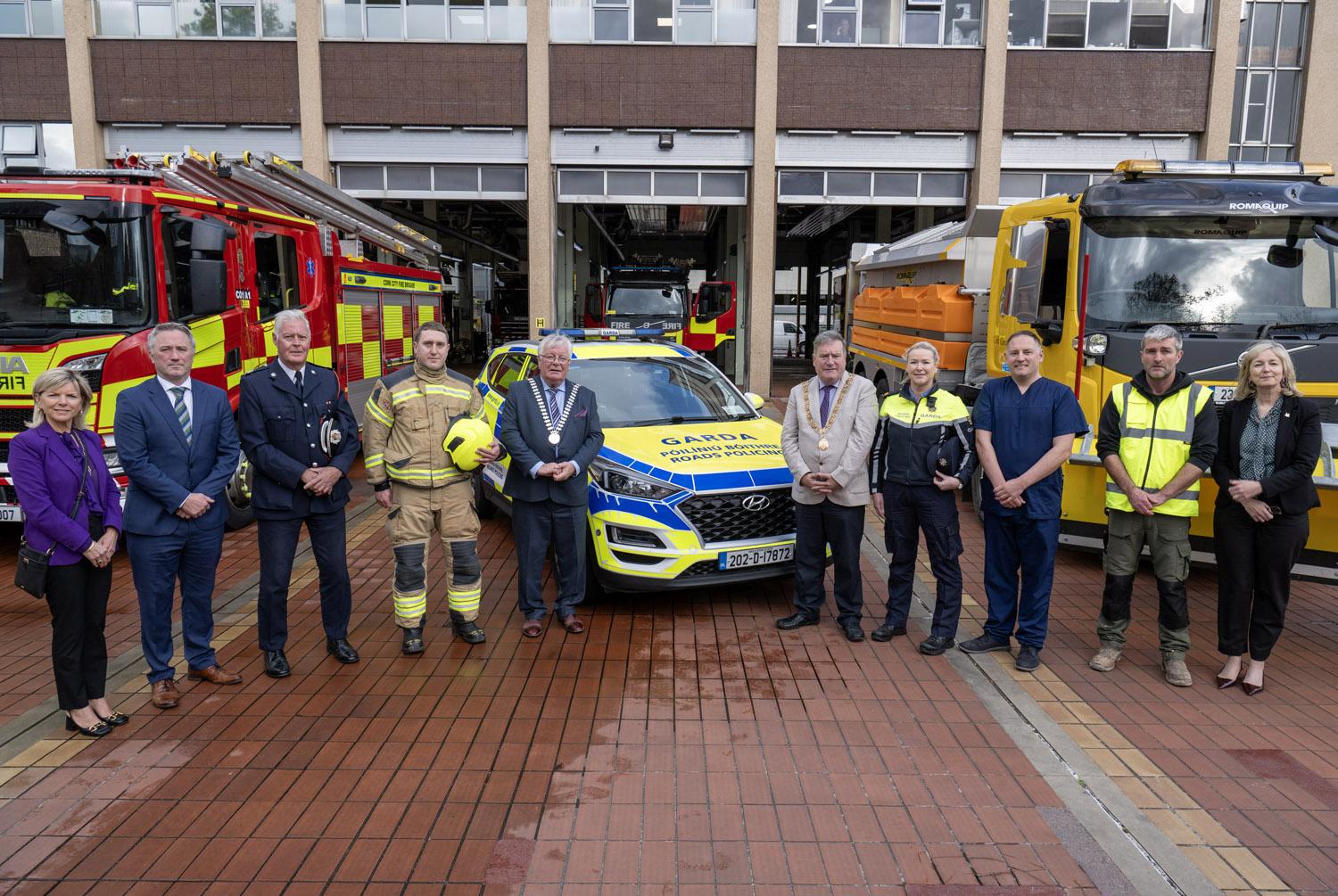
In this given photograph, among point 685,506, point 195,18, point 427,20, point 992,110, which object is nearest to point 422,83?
point 427,20

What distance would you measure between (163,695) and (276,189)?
23.5 feet

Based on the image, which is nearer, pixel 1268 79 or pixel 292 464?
pixel 292 464

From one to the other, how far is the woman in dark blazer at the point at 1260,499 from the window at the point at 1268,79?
1695 centimetres

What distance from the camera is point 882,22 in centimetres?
1794

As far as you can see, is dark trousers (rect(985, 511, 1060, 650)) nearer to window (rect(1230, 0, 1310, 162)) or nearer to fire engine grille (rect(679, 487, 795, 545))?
fire engine grille (rect(679, 487, 795, 545))

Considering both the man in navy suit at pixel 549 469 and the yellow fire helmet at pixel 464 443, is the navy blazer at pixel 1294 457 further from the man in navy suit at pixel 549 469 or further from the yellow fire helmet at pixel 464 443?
the yellow fire helmet at pixel 464 443

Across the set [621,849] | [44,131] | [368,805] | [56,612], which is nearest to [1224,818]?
[621,849]

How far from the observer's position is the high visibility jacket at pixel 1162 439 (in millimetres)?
4887

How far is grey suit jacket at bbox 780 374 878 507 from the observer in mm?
5477

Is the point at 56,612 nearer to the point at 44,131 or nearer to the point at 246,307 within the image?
the point at 246,307

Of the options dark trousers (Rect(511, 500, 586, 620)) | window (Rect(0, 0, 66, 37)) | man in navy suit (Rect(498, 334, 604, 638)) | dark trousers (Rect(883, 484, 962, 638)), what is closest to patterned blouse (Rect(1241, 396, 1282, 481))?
dark trousers (Rect(883, 484, 962, 638))

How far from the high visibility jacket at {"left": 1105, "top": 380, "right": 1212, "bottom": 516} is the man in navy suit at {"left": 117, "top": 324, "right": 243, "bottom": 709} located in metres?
4.77

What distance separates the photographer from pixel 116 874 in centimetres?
323

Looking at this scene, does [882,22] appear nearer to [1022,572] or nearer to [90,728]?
[1022,572]
